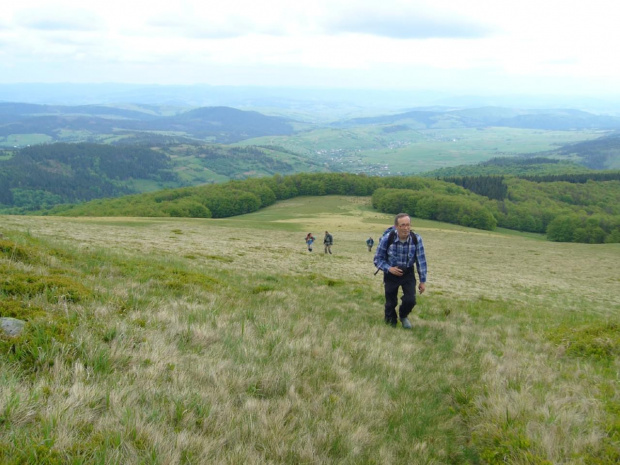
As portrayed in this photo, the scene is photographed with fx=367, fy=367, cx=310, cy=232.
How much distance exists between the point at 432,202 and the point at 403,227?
4525 inches

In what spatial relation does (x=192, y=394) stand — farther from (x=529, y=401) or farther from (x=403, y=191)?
(x=403, y=191)

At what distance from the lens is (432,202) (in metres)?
118

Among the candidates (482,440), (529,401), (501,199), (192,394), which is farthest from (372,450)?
(501,199)

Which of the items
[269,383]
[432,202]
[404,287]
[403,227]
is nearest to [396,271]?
[404,287]

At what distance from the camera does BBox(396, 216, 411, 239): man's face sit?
361 inches

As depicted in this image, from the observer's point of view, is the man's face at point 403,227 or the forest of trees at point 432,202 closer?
the man's face at point 403,227

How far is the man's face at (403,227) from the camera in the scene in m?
9.17

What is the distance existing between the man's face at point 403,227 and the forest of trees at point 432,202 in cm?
10237

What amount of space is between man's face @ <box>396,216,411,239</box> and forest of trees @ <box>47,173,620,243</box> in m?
102

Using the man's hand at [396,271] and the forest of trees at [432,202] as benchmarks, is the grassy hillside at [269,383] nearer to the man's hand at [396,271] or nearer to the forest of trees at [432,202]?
the man's hand at [396,271]

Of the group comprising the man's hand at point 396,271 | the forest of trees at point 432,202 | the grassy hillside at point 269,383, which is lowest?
the forest of trees at point 432,202

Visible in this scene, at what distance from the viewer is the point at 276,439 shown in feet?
12.8

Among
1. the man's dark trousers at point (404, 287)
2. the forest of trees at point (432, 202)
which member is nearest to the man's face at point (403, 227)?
the man's dark trousers at point (404, 287)

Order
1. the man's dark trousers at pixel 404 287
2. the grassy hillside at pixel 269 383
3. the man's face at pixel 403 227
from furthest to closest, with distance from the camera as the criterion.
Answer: the man's dark trousers at pixel 404 287, the man's face at pixel 403 227, the grassy hillside at pixel 269 383
